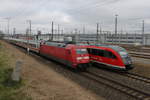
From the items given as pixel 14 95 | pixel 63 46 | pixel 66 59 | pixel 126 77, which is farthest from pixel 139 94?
pixel 63 46

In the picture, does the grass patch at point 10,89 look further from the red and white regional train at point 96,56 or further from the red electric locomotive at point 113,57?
the red electric locomotive at point 113,57

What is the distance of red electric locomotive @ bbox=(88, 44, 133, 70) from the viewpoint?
14631mm

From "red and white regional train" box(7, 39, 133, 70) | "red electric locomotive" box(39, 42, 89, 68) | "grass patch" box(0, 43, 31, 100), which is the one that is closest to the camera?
"grass patch" box(0, 43, 31, 100)

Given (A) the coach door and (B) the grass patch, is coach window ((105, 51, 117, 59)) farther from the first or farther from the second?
(B) the grass patch

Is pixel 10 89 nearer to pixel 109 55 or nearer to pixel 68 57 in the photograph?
pixel 68 57

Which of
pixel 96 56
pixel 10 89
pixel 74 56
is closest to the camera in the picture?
pixel 10 89

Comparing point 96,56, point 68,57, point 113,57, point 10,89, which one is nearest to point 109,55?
point 113,57

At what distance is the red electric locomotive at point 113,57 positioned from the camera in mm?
14631

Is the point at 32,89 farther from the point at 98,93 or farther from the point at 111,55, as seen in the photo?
the point at 111,55

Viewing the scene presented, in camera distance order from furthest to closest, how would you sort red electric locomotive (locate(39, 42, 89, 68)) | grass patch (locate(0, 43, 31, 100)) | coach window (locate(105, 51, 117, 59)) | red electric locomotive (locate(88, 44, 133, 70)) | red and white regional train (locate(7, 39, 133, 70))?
red electric locomotive (locate(39, 42, 89, 68))
coach window (locate(105, 51, 117, 59))
red and white regional train (locate(7, 39, 133, 70))
red electric locomotive (locate(88, 44, 133, 70))
grass patch (locate(0, 43, 31, 100))

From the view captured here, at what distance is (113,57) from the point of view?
597 inches

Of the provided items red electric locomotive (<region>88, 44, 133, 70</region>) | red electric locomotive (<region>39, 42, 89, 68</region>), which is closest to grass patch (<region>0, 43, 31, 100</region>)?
red electric locomotive (<region>39, 42, 89, 68</region>)

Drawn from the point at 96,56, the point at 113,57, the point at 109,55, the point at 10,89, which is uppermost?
the point at 109,55

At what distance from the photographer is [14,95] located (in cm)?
752
